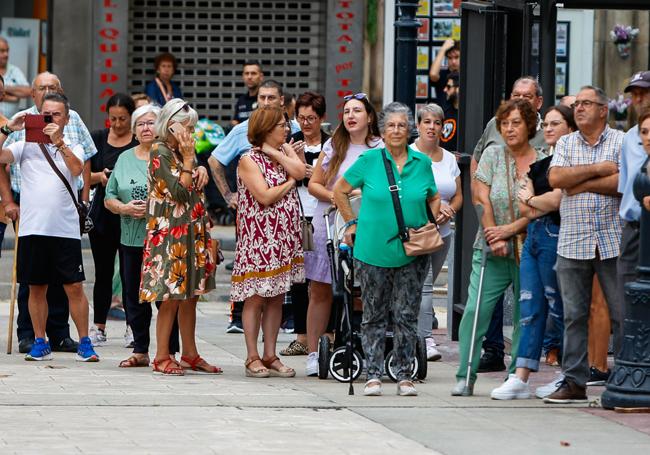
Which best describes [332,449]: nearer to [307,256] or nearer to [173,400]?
[173,400]

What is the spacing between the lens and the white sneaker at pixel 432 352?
12141mm

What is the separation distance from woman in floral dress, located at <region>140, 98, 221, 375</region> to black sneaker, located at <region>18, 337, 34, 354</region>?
4.77 feet

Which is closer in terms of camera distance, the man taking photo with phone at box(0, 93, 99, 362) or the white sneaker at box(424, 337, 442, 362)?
the man taking photo with phone at box(0, 93, 99, 362)

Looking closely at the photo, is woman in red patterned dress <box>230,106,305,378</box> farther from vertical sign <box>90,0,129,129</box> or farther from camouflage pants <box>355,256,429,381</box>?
vertical sign <box>90,0,129,129</box>

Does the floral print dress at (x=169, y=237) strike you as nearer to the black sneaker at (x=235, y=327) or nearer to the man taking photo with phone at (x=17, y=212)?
the man taking photo with phone at (x=17, y=212)

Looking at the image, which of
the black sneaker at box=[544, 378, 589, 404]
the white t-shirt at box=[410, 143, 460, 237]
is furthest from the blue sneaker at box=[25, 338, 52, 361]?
the black sneaker at box=[544, 378, 589, 404]

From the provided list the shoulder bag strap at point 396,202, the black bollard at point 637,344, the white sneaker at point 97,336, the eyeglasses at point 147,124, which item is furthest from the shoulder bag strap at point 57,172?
the black bollard at point 637,344

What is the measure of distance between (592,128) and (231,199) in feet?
10.0

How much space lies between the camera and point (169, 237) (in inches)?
432

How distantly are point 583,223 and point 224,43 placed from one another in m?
13.6

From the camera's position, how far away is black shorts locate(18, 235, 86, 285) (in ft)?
38.5

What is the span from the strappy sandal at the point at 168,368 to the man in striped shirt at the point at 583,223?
2.43 m

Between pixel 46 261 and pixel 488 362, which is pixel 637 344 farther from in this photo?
pixel 46 261

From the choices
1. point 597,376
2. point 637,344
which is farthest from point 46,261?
point 637,344
